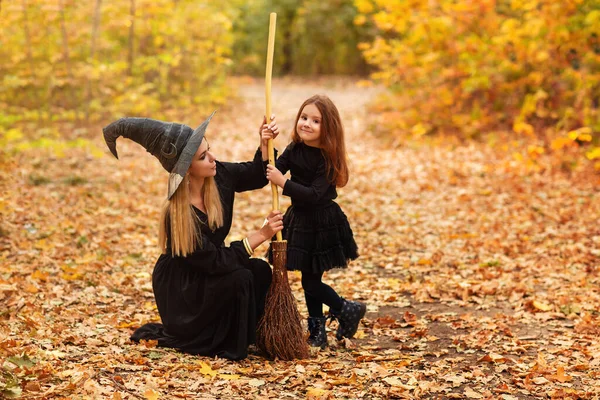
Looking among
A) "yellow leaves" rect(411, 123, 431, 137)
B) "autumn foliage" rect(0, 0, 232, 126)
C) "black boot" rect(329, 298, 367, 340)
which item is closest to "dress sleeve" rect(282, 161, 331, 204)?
"black boot" rect(329, 298, 367, 340)

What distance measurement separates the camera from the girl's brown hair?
13.7 feet

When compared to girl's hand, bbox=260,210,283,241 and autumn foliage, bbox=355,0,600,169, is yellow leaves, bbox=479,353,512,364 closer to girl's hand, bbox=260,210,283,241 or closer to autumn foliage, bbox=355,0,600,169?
girl's hand, bbox=260,210,283,241

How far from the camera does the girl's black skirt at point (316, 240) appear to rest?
4246 millimetres

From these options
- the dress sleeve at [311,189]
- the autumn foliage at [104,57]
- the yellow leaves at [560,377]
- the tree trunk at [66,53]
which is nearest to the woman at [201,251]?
the dress sleeve at [311,189]

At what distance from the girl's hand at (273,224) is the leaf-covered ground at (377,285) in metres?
0.78

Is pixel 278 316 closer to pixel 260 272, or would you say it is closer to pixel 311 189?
pixel 260 272

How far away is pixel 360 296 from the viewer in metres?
5.58

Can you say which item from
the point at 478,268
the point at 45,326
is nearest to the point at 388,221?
the point at 478,268

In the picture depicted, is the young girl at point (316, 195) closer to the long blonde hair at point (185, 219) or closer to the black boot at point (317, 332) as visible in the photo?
the black boot at point (317, 332)

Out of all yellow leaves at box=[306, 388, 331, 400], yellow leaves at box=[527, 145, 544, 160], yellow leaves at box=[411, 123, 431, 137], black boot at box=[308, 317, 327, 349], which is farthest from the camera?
yellow leaves at box=[411, 123, 431, 137]

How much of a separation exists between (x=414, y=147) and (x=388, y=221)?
14.4ft

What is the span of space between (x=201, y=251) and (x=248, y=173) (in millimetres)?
635

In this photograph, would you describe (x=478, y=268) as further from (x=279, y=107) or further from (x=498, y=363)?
(x=279, y=107)

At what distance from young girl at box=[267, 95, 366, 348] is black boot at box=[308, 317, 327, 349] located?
34mm
